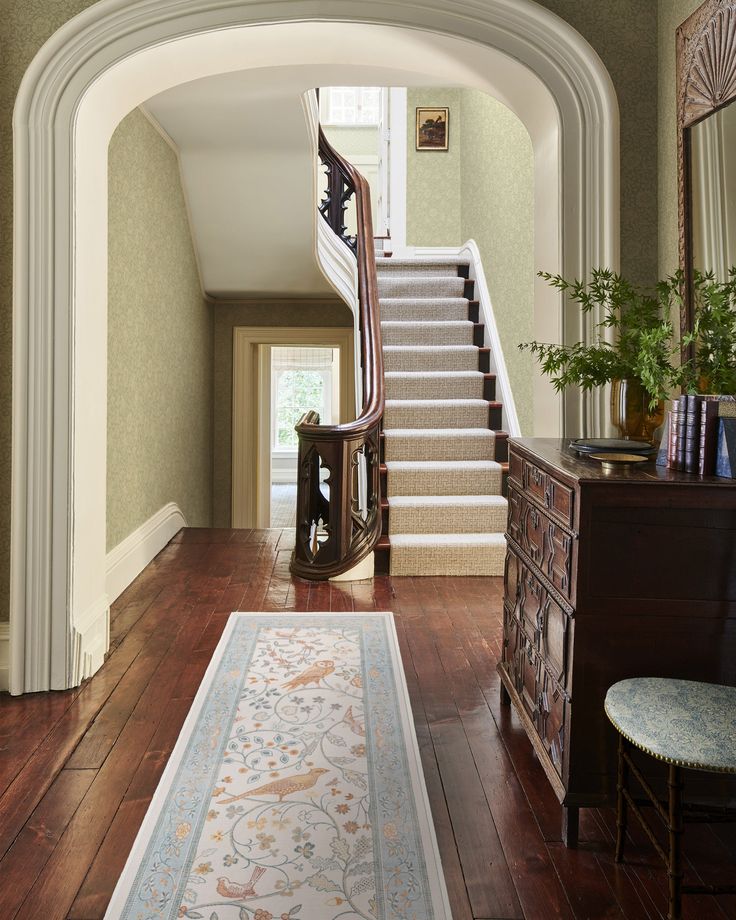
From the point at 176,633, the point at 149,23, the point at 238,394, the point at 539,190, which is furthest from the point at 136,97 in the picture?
the point at 238,394

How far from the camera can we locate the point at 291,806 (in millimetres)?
2008

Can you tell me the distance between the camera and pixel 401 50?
2.97 metres

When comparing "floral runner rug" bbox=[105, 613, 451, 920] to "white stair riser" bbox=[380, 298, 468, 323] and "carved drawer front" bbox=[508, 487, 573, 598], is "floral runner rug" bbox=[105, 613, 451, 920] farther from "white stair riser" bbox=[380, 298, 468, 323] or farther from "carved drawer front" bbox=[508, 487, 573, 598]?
"white stair riser" bbox=[380, 298, 468, 323]

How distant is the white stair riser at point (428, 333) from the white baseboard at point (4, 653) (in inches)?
156

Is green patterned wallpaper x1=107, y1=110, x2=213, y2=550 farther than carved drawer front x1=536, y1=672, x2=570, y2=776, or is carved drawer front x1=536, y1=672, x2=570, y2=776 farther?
green patterned wallpaper x1=107, y1=110, x2=213, y2=550

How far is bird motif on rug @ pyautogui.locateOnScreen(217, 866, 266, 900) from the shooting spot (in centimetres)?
164

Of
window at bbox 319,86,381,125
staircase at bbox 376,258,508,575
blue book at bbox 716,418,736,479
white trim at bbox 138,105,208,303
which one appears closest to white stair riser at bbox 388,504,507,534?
staircase at bbox 376,258,508,575

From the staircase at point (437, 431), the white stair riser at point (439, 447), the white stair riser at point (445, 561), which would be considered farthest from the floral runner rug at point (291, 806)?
the white stair riser at point (439, 447)

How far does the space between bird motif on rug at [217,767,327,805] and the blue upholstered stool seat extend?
2.92 feet

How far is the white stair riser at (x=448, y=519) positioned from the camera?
15.3 ft

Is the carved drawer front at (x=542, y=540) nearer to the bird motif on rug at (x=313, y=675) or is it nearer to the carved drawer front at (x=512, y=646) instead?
the carved drawer front at (x=512, y=646)

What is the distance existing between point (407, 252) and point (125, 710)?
6519 mm

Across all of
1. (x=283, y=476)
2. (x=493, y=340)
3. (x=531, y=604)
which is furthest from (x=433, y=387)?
(x=283, y=476)

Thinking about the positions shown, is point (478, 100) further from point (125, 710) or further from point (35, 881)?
point (35, 881)
